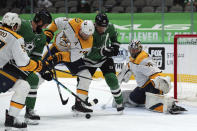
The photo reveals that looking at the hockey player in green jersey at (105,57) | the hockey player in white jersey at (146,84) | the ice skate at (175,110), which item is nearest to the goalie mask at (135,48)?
the hockey player in white jersey at (146,84)

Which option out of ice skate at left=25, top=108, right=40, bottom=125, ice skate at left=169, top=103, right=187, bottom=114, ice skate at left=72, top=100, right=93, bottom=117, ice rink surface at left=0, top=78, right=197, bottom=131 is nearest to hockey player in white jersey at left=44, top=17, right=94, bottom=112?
ice skate at left=72, top=100, right=93, bottom=117

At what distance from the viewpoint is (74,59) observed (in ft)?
16.1

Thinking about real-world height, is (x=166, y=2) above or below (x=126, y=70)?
above

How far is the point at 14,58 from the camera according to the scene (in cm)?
373

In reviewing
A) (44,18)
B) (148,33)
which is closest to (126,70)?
(44,18)

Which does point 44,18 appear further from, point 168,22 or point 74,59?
point 168,22

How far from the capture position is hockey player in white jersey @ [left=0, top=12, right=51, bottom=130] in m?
3.70

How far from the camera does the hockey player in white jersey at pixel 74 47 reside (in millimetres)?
4812

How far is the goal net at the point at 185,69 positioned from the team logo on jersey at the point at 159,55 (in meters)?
2.31

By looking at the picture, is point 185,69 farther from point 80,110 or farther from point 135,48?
point 80,110

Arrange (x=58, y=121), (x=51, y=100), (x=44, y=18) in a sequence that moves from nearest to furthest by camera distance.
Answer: (x=44, y=18) < (x=58, y=121) < (x=51, y=100)

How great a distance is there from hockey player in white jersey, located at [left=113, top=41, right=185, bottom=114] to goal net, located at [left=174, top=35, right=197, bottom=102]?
15.8 inches

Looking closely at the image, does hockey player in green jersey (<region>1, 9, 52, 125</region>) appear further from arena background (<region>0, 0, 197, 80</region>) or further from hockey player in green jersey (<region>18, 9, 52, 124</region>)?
arena background (<region>0, 0, 197, 80</region>)

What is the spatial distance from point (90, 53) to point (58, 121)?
91cm
